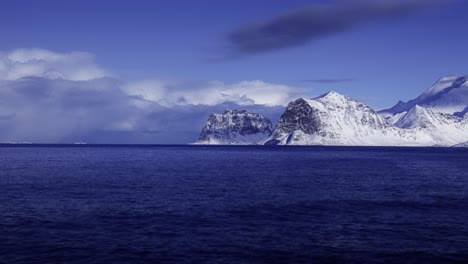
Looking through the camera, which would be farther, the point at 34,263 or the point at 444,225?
the point at 444,225

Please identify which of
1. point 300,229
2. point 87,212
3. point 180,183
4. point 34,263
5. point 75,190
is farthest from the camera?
point 180,183

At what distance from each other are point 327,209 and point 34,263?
3692 cm

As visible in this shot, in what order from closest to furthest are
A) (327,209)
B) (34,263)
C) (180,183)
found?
(34,263), (327,209), (180,183)

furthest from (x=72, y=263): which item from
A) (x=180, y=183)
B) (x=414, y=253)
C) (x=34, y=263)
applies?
(x=180, y=183)

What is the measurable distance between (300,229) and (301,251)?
8.26 metres

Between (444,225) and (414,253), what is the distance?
13.3 meters

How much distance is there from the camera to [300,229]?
47.1 m

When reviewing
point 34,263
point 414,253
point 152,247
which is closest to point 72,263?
point 34,263

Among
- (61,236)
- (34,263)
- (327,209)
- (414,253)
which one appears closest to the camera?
(34,263)

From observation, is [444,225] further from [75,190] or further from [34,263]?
[75,190]

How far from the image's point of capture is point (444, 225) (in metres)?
49.4

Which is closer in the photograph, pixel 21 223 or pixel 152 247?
pixel 152 247

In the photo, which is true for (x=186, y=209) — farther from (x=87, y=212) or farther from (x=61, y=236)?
(x=61, y=236)

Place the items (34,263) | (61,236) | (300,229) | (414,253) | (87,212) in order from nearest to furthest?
(34,263), (414,253), (61,236), (300,229), (87,212)
